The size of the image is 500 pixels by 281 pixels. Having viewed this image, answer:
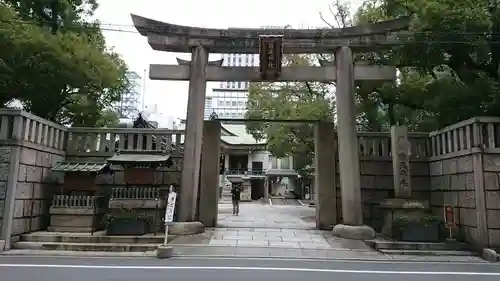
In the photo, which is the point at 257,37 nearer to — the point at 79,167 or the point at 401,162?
the point at 401,162

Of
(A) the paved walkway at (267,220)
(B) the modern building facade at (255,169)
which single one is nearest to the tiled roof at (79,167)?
(A) the paved walkway at (267,220)

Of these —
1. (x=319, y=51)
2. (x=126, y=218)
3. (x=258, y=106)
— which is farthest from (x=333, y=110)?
(x=126, y=218)

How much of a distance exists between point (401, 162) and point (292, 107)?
897 centimetres

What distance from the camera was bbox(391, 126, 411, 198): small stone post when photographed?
12953mm

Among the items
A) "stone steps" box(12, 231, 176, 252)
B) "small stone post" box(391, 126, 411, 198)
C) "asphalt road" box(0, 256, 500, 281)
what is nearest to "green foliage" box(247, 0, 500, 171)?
"small stone post" box(391, 126, 411, 198)

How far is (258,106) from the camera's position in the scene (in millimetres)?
24562

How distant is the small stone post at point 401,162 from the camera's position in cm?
1295

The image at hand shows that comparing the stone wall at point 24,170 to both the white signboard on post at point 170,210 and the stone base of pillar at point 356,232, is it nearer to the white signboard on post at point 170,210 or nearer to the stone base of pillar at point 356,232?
the white signboard on post at point 170,210

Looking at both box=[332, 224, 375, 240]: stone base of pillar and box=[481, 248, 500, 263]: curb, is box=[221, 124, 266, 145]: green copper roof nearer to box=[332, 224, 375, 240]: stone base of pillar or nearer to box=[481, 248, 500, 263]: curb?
box=[332, 224, 375, 240]: stone base of pillar

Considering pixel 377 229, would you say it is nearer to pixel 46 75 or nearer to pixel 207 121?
pixel 207 121

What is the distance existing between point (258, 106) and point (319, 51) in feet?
35.4

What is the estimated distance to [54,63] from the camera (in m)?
12.6

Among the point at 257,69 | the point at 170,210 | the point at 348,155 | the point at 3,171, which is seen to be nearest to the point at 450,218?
the point at 348,155

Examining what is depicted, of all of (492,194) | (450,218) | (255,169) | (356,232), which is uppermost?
(255,169)
